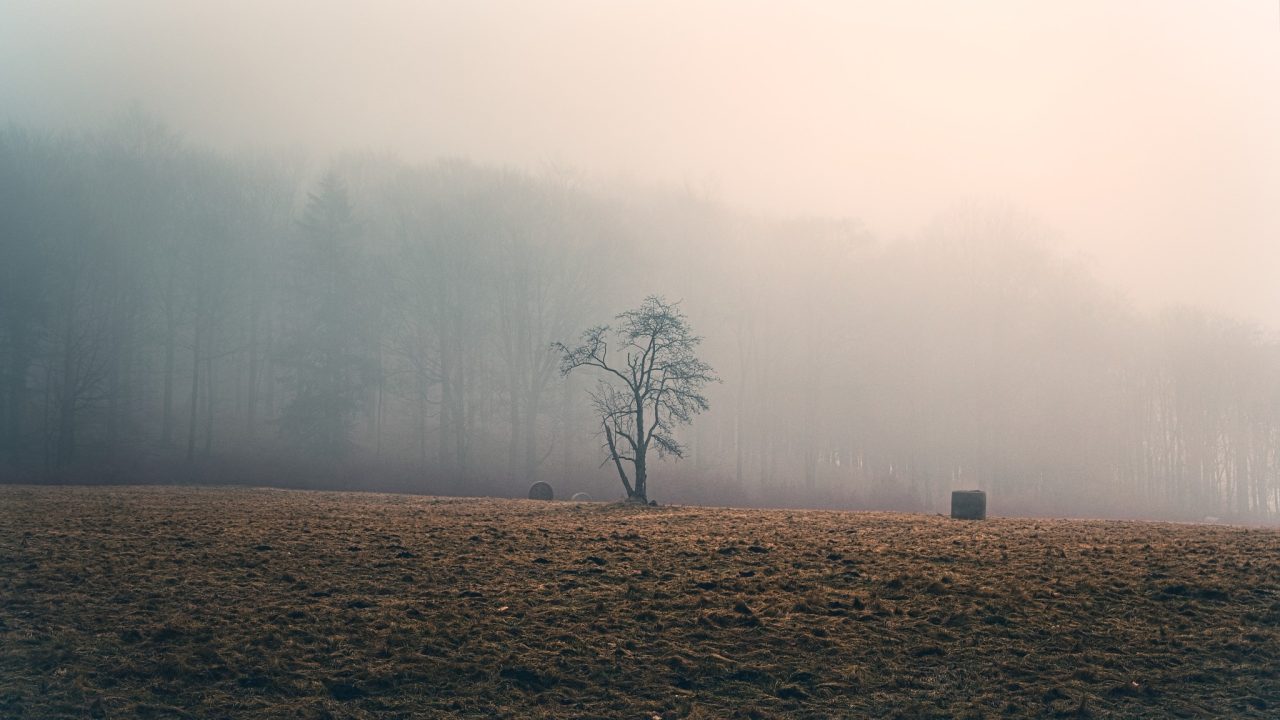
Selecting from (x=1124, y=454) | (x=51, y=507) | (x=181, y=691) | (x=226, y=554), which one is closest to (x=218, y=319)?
(x=51, y=507)

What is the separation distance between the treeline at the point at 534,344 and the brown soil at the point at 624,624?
119ft

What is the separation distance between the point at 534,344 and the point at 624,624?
177 feet

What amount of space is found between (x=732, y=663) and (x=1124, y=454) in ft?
244

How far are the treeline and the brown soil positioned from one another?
119 ft

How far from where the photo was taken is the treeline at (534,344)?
6138cm

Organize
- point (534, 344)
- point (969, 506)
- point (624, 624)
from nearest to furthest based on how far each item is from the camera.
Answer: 1. point (624, 624)
2. point (969, 506)
3. point (534, 344)

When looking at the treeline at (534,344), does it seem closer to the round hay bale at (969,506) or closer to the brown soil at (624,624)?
the round hay bale at (969,506)

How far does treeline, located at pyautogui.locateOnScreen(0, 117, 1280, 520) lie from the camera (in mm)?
61375

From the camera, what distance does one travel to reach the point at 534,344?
2761 inches

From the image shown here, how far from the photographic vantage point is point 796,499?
198 feet

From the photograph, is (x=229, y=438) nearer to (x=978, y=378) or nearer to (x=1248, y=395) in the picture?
(x=978, y=378)

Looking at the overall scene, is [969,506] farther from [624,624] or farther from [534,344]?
[534,344]

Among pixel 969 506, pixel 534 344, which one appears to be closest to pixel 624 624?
pixel 969 506

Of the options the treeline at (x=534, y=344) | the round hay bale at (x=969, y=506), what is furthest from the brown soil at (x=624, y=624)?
the treeline at (x=534, y=344)
